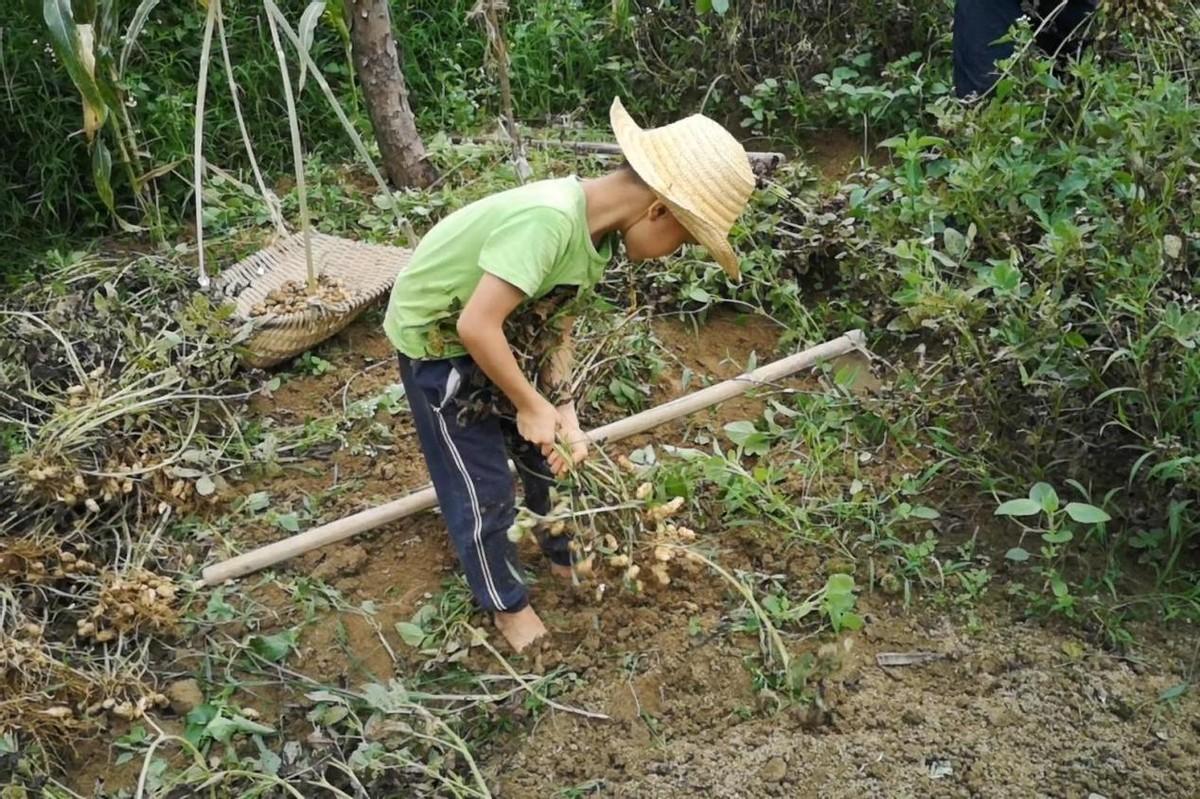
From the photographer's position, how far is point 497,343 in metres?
2.03

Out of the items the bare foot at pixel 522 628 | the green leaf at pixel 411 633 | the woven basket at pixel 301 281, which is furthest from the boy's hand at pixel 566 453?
the woven basket at pixel 301 281

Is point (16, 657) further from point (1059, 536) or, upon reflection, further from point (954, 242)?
point (954, 242)

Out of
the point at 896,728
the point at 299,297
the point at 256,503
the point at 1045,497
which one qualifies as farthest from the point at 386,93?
the point at 896,728

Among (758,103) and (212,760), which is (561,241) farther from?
(758,103)

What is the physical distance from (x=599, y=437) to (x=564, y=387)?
1.27ft

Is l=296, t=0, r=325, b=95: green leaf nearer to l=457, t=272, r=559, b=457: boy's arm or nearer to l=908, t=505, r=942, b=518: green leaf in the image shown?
l=457, t=272, r=559, b=457: boy's arm

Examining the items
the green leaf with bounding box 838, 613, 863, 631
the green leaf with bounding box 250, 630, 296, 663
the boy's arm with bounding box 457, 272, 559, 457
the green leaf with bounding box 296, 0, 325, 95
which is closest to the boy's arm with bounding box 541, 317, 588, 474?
the boy's arm with bounding box 457, 272, 559, 457

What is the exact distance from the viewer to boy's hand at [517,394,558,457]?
7.07ft

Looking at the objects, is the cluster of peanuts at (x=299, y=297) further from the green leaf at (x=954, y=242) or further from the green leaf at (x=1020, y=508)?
the green leaf at (x=1020, y=508)

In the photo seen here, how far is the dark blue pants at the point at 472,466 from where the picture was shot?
222cm

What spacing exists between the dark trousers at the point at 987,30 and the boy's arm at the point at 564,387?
1845 millimetres

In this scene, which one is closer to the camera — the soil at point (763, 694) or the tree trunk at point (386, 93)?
the soil at point (763, 694)

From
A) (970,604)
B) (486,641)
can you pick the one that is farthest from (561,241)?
(970,604)

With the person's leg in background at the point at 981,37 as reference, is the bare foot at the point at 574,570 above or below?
below
